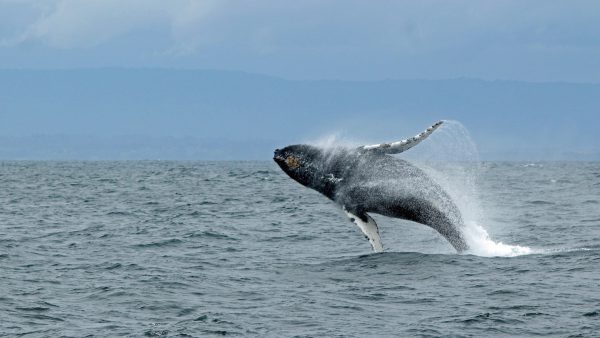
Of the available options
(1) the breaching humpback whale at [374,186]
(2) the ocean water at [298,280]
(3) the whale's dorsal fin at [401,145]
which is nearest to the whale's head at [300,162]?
(1) the breaching humpback whale at [374,186]

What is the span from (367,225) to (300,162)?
1.84 metres

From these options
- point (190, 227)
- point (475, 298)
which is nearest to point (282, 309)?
point (475, 298)

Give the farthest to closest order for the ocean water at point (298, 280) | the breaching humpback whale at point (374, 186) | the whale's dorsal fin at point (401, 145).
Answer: the breaching humpback whale at point (374, 186), the whale's dorsal fin at point (401, 145), the ocean water at point (298, 280)

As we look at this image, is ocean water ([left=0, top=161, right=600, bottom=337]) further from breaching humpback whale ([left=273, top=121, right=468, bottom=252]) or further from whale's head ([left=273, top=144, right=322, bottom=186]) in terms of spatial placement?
whale's head ([left=273, top=144, right=322, bottom=186])

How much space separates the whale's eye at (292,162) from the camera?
1858 centimetres

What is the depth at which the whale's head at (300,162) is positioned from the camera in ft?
60.8

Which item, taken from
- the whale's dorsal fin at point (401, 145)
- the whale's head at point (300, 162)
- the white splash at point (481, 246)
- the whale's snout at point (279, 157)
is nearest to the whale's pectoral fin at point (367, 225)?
the whale's head at point (300, 162)

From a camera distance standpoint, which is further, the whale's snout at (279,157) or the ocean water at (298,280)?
the whale's snout at (279,157)

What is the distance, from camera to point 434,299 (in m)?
14.9

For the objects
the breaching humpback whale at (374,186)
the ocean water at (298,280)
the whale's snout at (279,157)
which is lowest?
the ocean water at (298,280)

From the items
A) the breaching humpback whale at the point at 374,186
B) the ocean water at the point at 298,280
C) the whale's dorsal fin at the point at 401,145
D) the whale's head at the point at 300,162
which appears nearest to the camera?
the ocean water at the point at 298,280

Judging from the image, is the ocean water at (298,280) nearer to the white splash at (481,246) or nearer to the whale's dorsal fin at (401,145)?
the white splash at (481,246)

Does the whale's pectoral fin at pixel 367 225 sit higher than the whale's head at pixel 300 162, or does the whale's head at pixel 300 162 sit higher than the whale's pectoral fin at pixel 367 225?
the whale's head at pixel 300 162

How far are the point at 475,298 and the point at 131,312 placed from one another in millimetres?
5488
